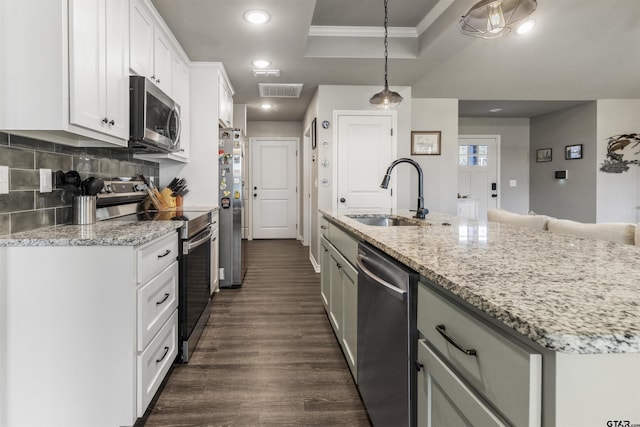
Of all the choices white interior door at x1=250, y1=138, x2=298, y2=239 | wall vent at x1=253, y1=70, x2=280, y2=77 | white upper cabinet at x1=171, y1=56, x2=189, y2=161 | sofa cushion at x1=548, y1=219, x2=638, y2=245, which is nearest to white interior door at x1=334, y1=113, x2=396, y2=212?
wall vent at x1=253, y1=70, x2=280, y2=77

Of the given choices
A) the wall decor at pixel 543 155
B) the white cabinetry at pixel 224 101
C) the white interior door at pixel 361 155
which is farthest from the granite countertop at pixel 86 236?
the wall decor at pixel 543 155

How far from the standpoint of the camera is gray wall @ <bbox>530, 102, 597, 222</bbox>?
18.9ft

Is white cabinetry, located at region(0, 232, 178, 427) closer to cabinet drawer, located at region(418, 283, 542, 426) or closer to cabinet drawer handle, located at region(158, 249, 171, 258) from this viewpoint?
cabinet drawer handle, located at region(158, 249, 171, 258)

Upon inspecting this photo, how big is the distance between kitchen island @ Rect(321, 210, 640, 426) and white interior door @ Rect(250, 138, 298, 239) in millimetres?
6221

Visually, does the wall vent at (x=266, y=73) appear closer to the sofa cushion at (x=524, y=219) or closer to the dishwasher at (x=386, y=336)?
the sofa cushion at (x=524, y=219)

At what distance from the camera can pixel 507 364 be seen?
63 centimetres

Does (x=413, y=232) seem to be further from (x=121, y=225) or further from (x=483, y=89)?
(x=483, y=89)

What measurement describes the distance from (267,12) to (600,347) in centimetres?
288

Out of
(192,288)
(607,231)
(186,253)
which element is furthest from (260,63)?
(607,231)

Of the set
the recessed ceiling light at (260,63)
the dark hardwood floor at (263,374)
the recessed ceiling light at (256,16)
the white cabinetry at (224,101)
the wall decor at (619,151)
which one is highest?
the recessed ceiling light at (260,63)

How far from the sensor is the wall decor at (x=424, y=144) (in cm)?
528

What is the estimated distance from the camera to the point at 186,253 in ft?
7.22

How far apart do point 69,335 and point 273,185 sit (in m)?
5.87

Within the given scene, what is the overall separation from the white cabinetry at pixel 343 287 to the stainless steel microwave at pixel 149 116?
1306 millimetres
